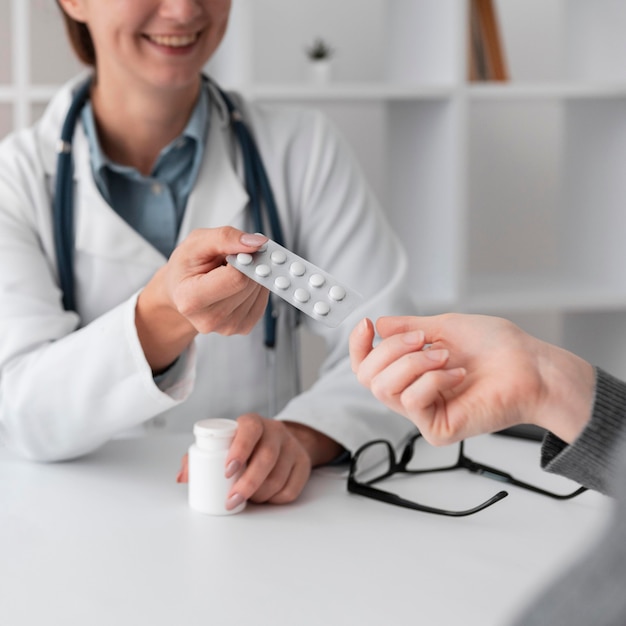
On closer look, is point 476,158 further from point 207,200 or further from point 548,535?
point 548,535

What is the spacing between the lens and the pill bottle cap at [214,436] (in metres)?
0.89

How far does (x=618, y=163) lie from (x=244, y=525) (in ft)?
5.06

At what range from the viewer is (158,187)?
4.48ft

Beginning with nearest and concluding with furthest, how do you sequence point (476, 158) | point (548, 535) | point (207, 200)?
point (548, 535) < point (207, 200) < point (476, 158)

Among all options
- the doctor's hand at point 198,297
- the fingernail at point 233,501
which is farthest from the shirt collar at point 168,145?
the fingernail at point 233,501

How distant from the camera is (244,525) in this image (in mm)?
866

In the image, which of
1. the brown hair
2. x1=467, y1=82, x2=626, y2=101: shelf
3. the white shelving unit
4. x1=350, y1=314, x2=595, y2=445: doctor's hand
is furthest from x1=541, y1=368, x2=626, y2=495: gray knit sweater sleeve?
x1=467, y1=82, x2=626, y2=101: shelf

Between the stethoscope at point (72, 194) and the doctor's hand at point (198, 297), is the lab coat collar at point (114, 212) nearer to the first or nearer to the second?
the stethoscope at point (72, 194)

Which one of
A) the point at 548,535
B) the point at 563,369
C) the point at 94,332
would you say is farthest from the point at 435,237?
the point at 563,369

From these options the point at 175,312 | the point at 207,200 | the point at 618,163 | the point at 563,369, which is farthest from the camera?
the point at 618,163

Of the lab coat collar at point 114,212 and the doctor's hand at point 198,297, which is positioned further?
the lab coat collar at point 114,212

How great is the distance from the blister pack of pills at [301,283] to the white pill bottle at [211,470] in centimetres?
17

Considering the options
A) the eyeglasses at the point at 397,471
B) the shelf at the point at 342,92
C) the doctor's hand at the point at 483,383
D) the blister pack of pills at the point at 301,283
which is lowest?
the eyeglasses at the point at 397,471

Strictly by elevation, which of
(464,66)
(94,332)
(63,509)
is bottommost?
(63,509)
